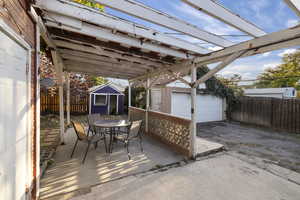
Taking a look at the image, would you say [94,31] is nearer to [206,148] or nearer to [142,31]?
[142,31]

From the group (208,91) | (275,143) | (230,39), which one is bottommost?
(275,143)

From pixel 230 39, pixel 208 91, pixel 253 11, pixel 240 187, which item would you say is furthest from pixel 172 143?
pixel 208 91

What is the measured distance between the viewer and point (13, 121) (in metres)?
1.37

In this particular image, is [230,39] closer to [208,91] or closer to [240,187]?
[240,187]

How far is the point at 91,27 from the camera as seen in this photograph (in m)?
2.12

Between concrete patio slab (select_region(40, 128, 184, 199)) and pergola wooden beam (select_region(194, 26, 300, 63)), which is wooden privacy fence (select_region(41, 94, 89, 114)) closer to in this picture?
concrete patio slab (select_region(40, 128, 184, 199))

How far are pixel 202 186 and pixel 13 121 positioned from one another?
9.11ft

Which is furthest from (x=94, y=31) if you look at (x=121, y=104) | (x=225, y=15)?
(x=121, y=104)

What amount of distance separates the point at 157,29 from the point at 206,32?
83 centimetres

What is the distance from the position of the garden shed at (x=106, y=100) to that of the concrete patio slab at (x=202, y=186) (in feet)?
29.0

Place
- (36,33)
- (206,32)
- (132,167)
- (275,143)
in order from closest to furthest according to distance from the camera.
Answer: (36,33), (206,32), (132,167), (275,143)

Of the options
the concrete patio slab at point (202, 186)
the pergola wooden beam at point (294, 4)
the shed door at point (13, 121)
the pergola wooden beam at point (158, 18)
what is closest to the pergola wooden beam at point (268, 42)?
the pergola wooden beam at point (158, 18)

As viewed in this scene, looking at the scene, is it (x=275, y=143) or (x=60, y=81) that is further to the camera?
(x=275, y=143)

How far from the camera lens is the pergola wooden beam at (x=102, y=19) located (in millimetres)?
1691
